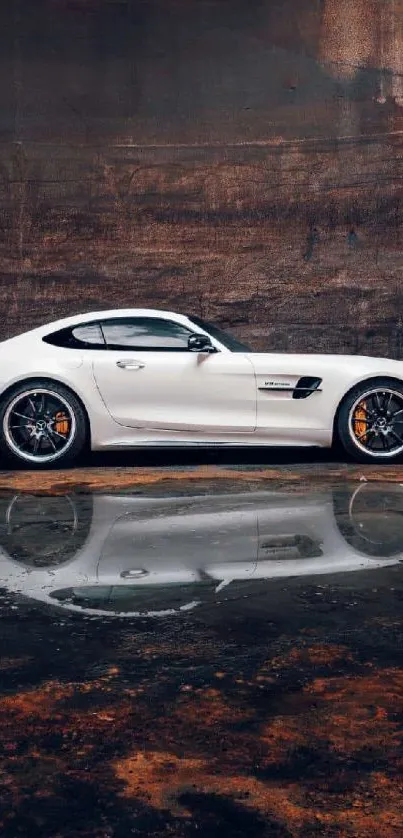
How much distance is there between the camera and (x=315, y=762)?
132 inches

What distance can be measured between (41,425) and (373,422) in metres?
2.57

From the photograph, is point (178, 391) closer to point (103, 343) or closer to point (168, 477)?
point (103, 343)

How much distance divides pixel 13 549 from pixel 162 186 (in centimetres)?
868

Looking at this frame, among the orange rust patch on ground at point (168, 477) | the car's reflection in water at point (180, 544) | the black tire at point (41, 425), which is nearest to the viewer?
the car's reflection in water at point (180, 544)

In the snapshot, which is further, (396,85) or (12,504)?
(396,85)

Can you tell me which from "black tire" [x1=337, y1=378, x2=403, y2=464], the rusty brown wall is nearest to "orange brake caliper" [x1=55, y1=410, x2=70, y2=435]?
"black tire" [x1=337, y1=378, x2=403, y2=464]

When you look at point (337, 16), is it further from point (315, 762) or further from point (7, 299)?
point (315, 762)

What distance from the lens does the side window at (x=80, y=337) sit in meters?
10.0

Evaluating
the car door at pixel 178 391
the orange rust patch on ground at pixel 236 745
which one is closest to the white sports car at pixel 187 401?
the car door at pixel 178 391

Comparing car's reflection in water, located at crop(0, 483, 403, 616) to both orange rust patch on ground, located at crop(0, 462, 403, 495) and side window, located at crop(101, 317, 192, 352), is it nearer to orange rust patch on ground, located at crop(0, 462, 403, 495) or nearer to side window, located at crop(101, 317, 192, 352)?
orange rust patch on ground, located at crop(0, 462, 403, 495)

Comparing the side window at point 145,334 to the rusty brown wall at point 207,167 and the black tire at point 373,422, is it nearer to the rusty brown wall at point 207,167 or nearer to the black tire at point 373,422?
the black tire at point 373,422

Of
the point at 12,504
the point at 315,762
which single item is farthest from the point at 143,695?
the point at 12,504

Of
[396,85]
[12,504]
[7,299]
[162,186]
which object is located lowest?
[12,504]

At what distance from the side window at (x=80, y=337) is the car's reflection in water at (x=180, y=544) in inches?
82.2
